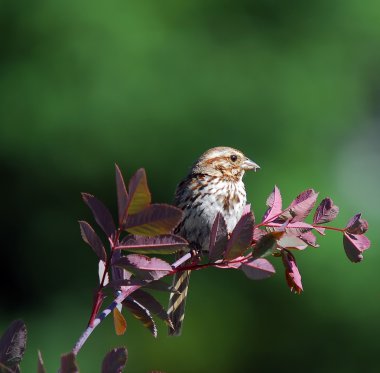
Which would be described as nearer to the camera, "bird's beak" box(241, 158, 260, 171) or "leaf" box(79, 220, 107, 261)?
"leaf" box(79, 220, 107, 261)

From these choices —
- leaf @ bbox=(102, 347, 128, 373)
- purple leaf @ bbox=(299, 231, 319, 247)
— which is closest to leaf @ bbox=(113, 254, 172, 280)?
leaf @ bbox=(102, 347, 128, 373)

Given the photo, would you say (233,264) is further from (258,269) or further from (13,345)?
(13,345)

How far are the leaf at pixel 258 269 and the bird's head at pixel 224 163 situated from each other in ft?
5.10

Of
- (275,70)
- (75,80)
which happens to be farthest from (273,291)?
(75,80)

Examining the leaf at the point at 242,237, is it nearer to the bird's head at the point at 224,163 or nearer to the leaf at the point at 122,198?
A: the leaf at the point at 122,198

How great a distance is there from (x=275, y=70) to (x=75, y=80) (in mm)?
1697

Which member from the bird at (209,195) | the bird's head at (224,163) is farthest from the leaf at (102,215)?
the bird's head at (224,163)

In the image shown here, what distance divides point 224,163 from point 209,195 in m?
0.16

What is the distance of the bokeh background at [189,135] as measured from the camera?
6.72 metres

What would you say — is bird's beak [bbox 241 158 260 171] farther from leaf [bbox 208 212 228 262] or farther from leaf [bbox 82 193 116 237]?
leaf [bbox 82 193 116 237]

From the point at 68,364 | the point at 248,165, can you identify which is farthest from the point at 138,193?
the point at 248,165

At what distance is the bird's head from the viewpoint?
2865mm

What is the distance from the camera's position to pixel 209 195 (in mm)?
2787

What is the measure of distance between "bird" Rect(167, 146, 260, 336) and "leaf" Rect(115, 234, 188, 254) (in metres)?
1.33
